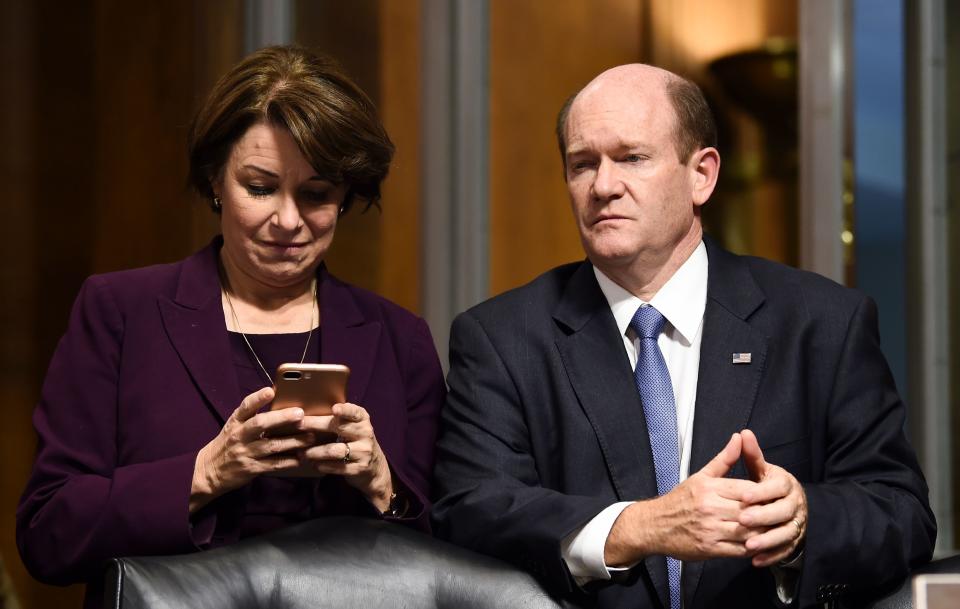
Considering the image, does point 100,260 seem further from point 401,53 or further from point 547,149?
point 547,149

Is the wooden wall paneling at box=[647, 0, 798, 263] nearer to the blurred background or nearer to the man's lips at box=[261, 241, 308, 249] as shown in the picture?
the blurred background

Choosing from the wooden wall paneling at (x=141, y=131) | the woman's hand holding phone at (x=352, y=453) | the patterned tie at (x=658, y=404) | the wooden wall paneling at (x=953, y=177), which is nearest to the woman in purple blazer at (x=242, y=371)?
the woman's hand holding phone at (x=352, y=453)

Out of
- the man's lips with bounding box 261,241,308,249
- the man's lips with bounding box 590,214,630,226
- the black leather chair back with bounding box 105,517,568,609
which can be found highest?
the man's lips with bounding box 590,214,630,226

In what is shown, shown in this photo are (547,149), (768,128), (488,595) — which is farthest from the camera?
(547,149)

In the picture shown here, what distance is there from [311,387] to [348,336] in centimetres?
50

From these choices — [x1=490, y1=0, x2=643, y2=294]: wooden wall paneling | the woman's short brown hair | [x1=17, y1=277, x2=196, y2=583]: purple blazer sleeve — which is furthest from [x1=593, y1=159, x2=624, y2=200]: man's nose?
[x1=490, y1=0, x2=643, y2=294]: wooden wall paneling

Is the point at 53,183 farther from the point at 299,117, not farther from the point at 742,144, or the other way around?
the point at 299,117

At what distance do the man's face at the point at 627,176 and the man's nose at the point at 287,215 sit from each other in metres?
0.53

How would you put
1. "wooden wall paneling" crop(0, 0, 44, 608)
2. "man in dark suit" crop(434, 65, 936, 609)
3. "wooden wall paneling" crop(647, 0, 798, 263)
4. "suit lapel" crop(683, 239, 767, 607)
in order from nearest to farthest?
"man in dark suit" crop(434, 65, 936, 609)
"suit lapel" crop(683, 239, 767, 607)
"wooden wall paneling" crop(647, 0, 798, 263)
"wooden wall paneling" crop(0, 0, 44, 608)

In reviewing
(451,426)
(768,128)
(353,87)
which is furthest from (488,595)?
(768,128)

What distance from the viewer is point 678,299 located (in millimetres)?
2549

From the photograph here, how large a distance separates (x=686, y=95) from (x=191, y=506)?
4.04ft

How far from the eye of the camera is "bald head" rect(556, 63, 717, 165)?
8.38 ft

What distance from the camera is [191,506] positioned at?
2.29 meters
